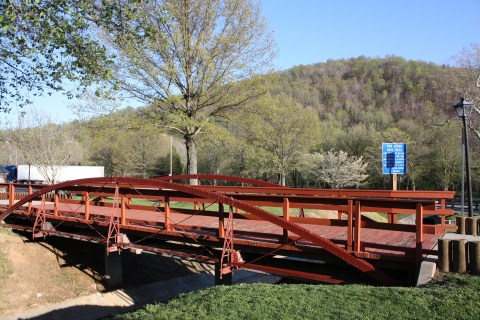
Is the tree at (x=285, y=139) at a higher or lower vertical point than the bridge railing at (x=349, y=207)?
higher

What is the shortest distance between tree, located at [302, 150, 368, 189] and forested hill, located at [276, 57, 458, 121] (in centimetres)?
5492

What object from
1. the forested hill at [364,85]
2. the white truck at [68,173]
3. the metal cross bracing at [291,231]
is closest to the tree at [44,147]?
the white truck at [68,173]

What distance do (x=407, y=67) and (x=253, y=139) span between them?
337ft

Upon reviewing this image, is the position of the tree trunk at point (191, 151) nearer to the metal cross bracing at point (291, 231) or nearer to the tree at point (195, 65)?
the tree at point (195, 65)

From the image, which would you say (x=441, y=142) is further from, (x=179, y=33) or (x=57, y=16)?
(x=57, y=16)

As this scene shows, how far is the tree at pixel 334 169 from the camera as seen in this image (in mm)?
50875

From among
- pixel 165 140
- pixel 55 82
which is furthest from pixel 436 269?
pixel 165 140

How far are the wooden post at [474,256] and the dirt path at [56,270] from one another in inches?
391

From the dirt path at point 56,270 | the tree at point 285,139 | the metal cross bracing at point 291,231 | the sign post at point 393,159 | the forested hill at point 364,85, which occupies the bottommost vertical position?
the dirt path at point 56,270

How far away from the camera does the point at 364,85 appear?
139125 millimetres

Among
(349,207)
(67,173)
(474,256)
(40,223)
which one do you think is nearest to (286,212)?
(349,207)

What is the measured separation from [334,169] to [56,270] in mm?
41354

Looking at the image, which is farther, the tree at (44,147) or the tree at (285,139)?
the tree at (285,139)

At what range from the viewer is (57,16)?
11305mm
